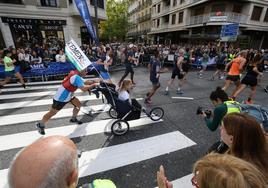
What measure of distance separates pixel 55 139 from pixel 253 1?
98.9 feet

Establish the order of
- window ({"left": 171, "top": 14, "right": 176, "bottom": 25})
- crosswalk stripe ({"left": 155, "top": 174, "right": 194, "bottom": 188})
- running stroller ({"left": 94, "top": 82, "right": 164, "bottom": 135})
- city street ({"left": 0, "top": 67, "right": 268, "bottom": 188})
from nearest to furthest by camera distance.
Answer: crosswalk stripe ({"left": 155, "top": 174, "right": 194, "bottom": 188}), city street ({"left": 0, "top": 67, "right": 268, "bottom": 188}), running stroller ({"left": 94, "top": 82, "right": 164, "bottom": 135}), window ({"left": 171, "top": 14, "right": 176, "bottom": 25})

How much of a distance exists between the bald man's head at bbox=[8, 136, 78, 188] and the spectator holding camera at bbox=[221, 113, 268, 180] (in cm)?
158

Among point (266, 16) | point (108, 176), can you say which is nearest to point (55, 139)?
point (108, 176)

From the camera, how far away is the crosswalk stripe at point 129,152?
121 inches

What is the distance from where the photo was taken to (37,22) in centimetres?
1538

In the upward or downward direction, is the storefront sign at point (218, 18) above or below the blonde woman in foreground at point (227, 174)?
above

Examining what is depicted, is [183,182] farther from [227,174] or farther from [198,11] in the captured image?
[198,11]

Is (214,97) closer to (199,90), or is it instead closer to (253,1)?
(199,90)

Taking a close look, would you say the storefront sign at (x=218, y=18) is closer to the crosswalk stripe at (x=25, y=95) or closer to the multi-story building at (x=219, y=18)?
the multi-story building at (x=219, y=18)

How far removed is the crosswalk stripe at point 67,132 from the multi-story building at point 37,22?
14184mm

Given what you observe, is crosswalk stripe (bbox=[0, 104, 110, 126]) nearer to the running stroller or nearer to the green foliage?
the running stroller

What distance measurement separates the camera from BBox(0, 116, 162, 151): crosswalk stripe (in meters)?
3.73

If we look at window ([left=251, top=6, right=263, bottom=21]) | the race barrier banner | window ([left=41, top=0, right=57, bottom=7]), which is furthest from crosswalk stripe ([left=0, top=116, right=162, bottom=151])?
window ([left=251, top=6, right=263, bottom=21])

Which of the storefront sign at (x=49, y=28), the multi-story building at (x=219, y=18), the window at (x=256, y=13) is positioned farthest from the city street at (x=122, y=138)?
the window at (x=256, y=13)
